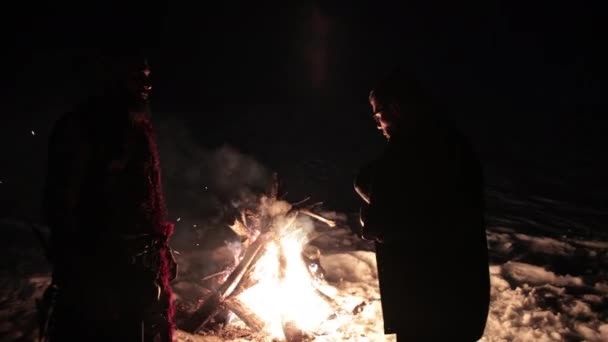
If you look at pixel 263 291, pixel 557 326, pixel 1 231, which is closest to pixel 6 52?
pixel 1 231

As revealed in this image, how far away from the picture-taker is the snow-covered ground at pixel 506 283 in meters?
3.95

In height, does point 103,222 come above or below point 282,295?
above

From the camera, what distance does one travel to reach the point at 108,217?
2129 millimetres

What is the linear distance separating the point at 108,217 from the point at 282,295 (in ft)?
8.49

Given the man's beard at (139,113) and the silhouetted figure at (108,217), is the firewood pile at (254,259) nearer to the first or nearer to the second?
the silhouetted figure at (108,217)

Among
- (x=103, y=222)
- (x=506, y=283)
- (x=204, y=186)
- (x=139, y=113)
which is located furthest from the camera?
(x=204, y=186)

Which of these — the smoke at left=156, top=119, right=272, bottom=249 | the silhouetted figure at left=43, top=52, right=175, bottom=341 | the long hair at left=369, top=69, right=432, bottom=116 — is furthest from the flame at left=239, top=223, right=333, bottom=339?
the long hair at left=369, top=69, right=432, bottom=116

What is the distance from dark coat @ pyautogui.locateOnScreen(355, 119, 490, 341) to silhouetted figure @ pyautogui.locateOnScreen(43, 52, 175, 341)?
1.38 metres

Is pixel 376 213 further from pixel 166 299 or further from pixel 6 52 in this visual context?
pixel 6 52

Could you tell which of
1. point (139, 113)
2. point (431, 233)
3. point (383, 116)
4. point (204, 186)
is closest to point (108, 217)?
point (139, 113)

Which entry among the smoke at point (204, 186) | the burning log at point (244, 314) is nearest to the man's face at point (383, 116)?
the smoke at point (204, 186)

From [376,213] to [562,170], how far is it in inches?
612

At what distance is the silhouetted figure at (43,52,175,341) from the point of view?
196 centimetres

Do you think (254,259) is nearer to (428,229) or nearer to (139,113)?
(139,113)
